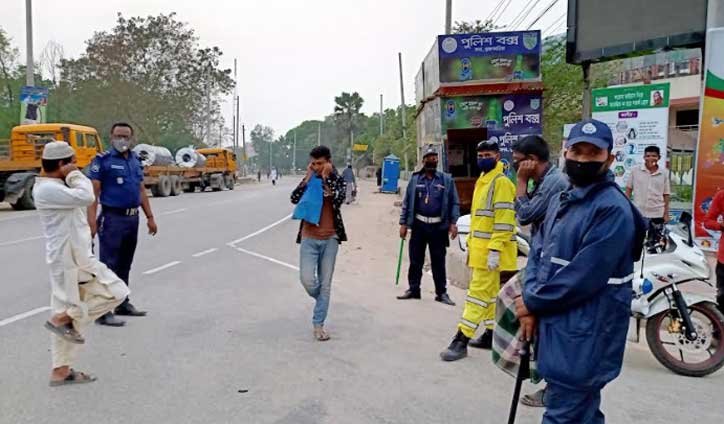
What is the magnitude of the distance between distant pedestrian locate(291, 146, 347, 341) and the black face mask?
10.5ft

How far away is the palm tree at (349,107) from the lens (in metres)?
86.8

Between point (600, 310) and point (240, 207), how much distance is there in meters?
21.4

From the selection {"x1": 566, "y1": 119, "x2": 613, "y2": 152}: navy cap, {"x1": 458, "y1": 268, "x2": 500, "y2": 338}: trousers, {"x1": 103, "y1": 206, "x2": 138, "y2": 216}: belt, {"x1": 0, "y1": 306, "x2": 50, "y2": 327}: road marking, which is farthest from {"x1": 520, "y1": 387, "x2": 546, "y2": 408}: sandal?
{"x1": 0, "y1": 306, "x2": 50, "y2": 327}: road marking

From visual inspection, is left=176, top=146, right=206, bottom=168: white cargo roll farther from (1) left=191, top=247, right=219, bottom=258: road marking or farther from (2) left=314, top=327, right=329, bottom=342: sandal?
(2) left=314, top=327, right=329, bottom=342: sandal

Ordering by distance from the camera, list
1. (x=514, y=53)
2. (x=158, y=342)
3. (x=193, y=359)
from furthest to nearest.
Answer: (x=514, y=53) < (x=158, y=342) < (x=193, y=359)

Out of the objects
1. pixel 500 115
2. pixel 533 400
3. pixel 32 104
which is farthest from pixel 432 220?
pixel 32 104

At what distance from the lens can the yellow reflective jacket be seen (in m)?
5.27

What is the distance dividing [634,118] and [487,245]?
641 cm

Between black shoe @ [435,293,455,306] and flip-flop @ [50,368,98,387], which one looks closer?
flip-flop @ [50,368,98,387]

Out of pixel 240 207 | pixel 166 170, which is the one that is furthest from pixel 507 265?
pixel 166 170

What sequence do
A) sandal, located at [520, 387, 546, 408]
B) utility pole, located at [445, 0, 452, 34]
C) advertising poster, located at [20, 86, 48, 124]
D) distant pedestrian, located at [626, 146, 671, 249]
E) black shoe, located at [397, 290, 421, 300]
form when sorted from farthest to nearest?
advertising poster, located at [20, 86, 48, 124] → utility pole, located at [445, 0, 452, 34] → distant pedestrian, located at [626, 146, 671, 249] → black shoe, located at [397, 290, 421, 300] → sandal, located at [520, 387, 546, 408]

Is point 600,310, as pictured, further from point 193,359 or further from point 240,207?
point 240,207

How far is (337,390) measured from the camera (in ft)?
14.6

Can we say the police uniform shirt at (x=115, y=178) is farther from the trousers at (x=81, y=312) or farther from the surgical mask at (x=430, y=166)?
the surgical mask at (x=430, y=166)
